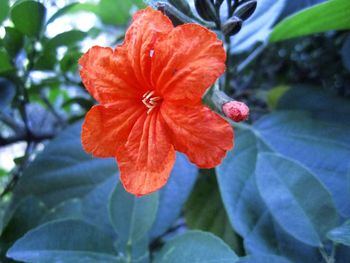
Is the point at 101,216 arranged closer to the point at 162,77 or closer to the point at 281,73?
the point at 162,77

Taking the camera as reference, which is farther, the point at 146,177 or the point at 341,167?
the point at 341,167

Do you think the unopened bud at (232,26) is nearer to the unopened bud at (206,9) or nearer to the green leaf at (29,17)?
the unopened bud at (206,9)

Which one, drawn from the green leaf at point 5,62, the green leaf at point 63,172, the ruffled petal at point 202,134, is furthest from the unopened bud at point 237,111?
the green leaf at point 5,62

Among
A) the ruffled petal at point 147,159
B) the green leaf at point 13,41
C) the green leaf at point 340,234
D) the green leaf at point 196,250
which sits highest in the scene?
the green leaf at point 13,41

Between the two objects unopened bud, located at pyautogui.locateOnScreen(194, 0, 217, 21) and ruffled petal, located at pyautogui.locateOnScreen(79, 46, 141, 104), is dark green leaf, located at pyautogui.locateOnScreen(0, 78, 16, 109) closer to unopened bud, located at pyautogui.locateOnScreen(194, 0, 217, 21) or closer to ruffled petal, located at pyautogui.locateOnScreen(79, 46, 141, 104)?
ruffled petal, located at pyautogui.locateOnScreen(79, 46, 141, 104)

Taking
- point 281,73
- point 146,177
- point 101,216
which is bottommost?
point 281,73

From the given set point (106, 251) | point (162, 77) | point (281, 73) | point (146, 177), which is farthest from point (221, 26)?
point (281, 73)

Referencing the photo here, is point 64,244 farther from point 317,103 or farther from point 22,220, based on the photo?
point 317,103
